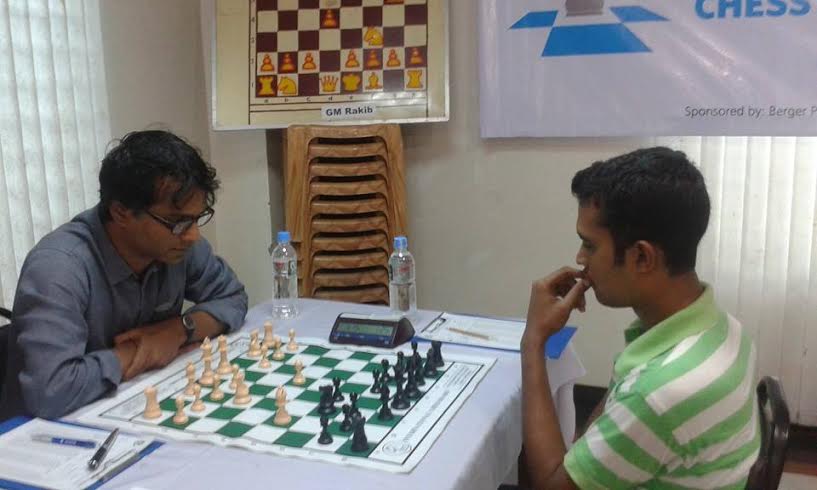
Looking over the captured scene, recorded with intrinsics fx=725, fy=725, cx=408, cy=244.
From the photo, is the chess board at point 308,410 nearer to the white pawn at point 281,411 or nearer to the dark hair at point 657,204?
the white pawn at point 281,411

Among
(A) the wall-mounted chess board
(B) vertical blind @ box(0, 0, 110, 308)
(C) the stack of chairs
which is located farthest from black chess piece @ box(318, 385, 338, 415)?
(A) the wall-mounted chess board

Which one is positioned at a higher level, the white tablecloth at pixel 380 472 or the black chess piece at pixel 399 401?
the black chess piece at pixel 399 401

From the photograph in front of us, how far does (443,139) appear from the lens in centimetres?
327

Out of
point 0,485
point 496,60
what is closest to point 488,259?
point 496,60

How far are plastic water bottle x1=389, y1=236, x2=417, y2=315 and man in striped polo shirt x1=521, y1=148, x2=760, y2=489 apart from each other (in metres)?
0.84

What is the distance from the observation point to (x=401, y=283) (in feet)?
7.49

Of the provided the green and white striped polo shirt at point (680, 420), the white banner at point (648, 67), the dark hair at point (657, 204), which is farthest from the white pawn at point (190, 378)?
the white banner at point (648, 67)

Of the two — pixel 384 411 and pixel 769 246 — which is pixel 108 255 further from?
pixel 769 246

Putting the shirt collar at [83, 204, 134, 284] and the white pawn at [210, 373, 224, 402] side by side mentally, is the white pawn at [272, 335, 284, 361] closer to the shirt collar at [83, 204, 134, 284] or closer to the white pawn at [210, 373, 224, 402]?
the white pawn at [210, 373, 224, 402]

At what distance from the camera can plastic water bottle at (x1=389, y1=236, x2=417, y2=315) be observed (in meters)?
2.19

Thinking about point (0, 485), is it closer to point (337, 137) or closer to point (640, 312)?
point (640, 312)

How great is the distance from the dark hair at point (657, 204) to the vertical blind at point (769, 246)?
1.78 metres

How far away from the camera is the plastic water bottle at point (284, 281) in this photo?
2.16 meters

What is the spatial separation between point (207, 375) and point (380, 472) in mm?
574
